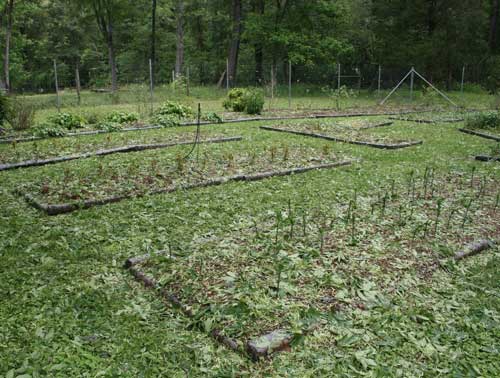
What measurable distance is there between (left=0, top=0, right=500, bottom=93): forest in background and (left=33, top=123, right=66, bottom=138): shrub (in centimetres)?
982

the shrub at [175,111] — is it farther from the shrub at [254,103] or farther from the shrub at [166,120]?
the shrub at [254,103]

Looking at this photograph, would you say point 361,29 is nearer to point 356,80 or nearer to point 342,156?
point 356,80

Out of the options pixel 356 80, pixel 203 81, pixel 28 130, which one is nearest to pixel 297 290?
pixel 28 130

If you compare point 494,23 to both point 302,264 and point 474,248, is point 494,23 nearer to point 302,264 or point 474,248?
point 474,248

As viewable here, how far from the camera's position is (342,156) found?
7129mm

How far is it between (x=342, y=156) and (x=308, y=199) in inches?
96.0

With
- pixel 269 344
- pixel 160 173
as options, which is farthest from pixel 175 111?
pixel 269 344

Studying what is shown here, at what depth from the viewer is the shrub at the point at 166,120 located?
10266 millimetres

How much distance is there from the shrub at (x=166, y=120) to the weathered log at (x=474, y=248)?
25.2 ft

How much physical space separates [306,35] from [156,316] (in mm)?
20547

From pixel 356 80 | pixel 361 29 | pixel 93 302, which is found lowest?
pixel 93 302

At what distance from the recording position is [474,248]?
3.62m

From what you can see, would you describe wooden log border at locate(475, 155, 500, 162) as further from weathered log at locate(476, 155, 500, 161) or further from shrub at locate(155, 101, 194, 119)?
shrub at locate(155, 101, 194, 119)

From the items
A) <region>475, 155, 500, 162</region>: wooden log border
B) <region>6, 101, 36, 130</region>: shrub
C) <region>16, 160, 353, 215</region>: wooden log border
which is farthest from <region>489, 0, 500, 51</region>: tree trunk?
<region>6, 101, 36, 130</region>: shrub
